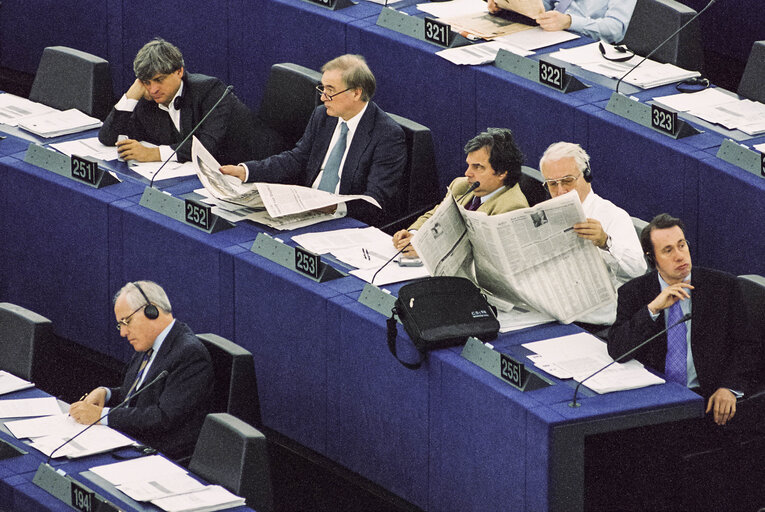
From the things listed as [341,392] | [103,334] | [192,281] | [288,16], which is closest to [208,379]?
[341,392]

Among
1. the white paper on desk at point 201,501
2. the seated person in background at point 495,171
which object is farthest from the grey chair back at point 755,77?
the white paper on desk at point 201,501

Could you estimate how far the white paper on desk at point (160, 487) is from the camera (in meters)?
4.16

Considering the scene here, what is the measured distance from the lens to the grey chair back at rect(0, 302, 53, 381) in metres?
5.10

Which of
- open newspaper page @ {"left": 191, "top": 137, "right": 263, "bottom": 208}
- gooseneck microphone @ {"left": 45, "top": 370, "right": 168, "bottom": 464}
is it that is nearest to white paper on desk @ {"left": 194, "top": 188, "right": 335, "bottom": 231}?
open newspaper page @ {"left": 191, "top": 137, "right": 263, "bottom": 208}

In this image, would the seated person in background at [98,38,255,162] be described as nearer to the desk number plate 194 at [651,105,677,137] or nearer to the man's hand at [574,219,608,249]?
the desk number plate 194 at [651,105,677,137]

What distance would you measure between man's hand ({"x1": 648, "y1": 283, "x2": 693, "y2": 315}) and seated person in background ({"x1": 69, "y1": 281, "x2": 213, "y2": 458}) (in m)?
1.34

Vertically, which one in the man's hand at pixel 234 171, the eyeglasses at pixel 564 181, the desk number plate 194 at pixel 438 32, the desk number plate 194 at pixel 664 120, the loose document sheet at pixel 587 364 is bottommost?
the loose document sheet at pixel 587 364

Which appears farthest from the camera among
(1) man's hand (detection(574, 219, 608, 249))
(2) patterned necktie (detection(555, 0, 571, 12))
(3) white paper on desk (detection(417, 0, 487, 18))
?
(3) white paper on desk (detection(417, 0, 487, 18))

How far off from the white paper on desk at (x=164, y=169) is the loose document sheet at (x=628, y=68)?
1459 mm

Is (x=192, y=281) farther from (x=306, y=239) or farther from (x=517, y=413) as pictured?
(x=517, y=413)

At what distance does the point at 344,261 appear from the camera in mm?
5176

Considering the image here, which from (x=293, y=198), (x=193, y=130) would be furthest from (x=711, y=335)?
(x=193, y=130)

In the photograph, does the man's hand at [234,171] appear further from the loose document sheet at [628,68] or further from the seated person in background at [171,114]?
the loose document sheet at [628,68]

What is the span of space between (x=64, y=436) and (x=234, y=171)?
4.69 feet
